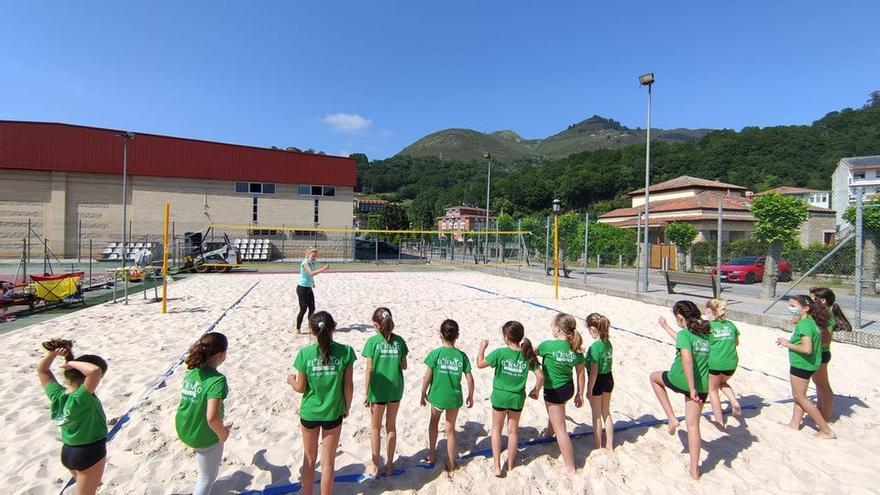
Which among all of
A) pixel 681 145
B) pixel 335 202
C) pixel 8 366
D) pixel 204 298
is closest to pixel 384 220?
pixel 335 202

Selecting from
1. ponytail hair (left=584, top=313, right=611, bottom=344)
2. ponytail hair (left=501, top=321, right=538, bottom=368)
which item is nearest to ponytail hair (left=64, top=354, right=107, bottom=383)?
ponytail hair (left=501, top=321, right=538, bottom=368)

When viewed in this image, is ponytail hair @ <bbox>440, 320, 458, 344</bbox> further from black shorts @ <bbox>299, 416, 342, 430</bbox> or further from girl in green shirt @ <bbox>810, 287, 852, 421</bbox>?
girl in green shirt @ <bbox>810, 287, 852, 421</bbox>

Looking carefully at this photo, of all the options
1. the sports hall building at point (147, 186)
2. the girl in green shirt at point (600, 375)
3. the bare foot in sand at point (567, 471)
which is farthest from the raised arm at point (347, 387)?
the sports hall building at point (147, 186)

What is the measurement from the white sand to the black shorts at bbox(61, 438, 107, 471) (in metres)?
0.67

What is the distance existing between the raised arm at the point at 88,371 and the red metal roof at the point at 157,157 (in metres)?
27.5

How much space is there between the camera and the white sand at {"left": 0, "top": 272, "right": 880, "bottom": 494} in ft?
10.1

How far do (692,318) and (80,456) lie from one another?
3.96 m

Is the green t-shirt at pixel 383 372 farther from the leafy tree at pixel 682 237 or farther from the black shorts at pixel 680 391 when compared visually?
the leafy tree at pixel 682 237

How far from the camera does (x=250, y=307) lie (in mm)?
9414

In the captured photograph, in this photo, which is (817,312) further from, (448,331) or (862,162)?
(862,162)

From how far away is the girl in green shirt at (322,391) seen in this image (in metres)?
2.68

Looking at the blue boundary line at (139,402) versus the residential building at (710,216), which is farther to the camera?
the residential building at (710,216)

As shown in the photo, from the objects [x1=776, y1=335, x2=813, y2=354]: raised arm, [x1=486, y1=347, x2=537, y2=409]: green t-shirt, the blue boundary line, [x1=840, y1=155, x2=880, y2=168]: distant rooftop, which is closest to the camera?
[x1=486, y1=347, x2=537, y2=409]: green t-shirt

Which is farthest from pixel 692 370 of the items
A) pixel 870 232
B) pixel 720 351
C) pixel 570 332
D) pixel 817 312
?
pixel 870 232
